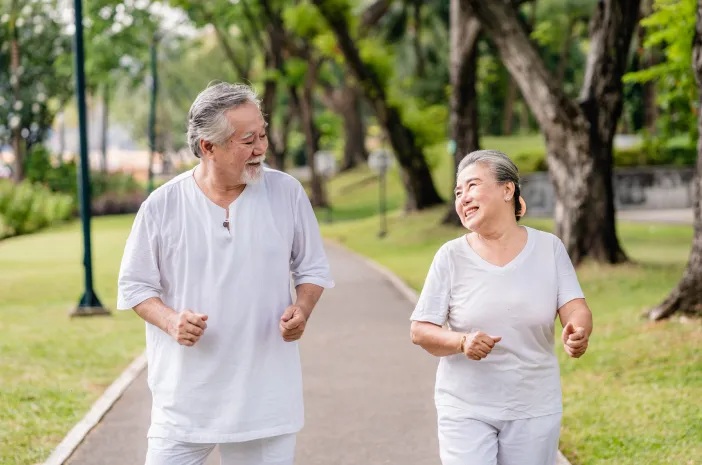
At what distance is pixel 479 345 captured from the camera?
152 inches

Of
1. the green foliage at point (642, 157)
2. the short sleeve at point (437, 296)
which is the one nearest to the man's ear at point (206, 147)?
the short sleeve at point (437, 296)

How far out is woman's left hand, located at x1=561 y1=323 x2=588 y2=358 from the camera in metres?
3.97

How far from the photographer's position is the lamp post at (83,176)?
→ 14.7 meters

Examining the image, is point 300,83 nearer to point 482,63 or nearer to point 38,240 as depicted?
point 38,240

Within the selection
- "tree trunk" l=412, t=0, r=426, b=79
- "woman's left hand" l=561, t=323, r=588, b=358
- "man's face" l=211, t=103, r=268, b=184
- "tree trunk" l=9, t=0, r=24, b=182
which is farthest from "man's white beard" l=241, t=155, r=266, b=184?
"tree trunk" l=9, t=0, r=24, b=182

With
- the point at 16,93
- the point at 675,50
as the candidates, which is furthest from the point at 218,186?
the point at 16,93

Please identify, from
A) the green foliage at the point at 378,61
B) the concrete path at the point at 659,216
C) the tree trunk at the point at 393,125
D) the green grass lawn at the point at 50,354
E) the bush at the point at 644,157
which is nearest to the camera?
the green grass lawn at the point at 50,354

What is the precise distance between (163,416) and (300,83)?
120 ft

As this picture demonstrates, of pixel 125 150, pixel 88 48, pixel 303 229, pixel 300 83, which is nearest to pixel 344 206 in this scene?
pixel 300 83

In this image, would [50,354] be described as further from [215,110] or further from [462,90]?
[462,90]

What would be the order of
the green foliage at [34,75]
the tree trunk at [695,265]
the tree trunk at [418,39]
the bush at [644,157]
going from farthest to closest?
the green foliage at [34,75], the tree trunk at [418,39], the bush at [644,157], the tree trunk at [695,265]

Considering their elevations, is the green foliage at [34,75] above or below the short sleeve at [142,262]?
below

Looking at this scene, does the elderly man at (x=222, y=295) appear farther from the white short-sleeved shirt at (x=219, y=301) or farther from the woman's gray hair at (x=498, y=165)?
the woman's gray hair at (x=498, y=165)

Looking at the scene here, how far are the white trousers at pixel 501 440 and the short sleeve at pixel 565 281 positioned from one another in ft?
1.32
